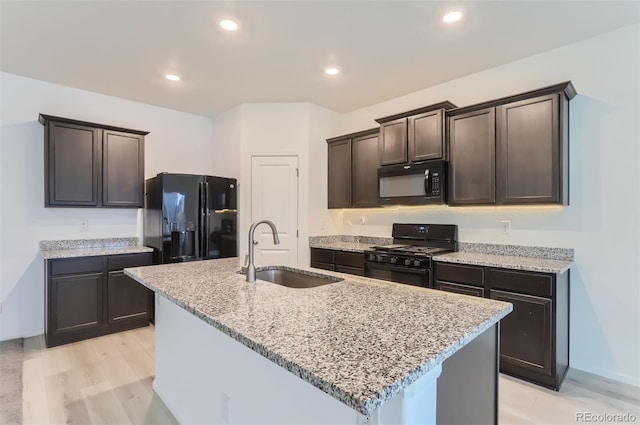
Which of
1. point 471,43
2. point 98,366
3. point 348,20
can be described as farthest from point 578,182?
point 98,366

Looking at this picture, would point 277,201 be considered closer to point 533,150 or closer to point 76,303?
point 76,303

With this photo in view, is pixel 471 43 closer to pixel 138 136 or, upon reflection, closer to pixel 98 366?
pixel 138 136

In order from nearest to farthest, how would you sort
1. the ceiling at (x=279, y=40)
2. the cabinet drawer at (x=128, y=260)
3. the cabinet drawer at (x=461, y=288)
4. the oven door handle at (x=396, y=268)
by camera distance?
the ceiling at (x=279, y=40), the cabinet drawer at (x=461, y=288), the oven door handle at (x=396, y=268), the cabinet drawer at (x=128, y=260)

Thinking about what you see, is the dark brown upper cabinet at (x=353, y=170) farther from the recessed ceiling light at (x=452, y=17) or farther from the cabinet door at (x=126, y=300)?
the cabinet door at (x=126, y=300)

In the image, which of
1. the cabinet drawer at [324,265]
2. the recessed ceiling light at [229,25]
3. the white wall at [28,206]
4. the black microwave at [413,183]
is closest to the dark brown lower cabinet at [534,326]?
the black microwave at [413,183]

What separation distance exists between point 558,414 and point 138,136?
466 cm

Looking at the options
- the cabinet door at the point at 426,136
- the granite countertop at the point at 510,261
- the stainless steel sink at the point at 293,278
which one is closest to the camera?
the stainless steel sink at the point at 293,278

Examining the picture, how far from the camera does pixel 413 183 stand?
11.3 feet

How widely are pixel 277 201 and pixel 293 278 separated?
2193mm

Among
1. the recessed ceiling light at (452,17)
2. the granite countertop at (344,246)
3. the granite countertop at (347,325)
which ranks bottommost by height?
the granite countertop at (344,246)

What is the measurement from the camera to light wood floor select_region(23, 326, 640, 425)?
206cm

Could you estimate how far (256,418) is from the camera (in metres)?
1.36

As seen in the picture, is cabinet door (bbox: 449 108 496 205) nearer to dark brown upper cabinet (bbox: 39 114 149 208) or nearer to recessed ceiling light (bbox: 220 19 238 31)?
recessed ceiling light (bbox: 220 19 238 31)

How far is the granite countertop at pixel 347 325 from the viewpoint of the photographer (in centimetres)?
74
